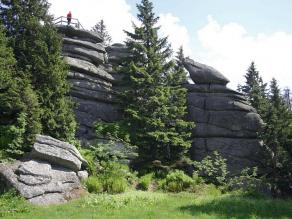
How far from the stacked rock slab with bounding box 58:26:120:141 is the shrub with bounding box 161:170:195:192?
749 centimetres

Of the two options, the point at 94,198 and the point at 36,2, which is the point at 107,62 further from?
the point at 94,198

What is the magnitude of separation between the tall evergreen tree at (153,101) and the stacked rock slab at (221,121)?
5.73ft

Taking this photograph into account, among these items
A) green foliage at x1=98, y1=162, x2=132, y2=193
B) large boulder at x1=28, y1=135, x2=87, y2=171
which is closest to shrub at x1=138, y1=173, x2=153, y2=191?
green foliage at x1=98, y1=162, x2=132, y2=193

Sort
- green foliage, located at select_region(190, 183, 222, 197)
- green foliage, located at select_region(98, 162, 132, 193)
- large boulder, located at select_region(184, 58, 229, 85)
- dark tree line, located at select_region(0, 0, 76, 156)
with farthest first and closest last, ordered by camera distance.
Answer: large boulder, located at select_region(184, 58, 229, 85)
green foliage, located at select_region(190, 183, 222, 197)
dark tree line, located at select_region(0, 0, 76, 156)
green foliage, located at select_region(98, 162, 132, 193)

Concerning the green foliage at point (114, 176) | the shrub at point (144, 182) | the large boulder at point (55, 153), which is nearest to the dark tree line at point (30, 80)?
the large boulder at point (55, 153)

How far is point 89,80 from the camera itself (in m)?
34.3

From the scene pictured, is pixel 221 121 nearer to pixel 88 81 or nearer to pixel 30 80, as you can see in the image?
pixel 88 81

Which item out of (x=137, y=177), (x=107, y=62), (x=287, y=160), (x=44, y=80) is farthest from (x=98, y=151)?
(x=107, y=62)

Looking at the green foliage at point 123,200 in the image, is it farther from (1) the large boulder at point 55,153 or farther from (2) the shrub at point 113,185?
(1) the large boulder at point 55,153

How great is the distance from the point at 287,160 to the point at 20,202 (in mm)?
18988

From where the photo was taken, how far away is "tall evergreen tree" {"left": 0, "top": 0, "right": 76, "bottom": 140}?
25109mm

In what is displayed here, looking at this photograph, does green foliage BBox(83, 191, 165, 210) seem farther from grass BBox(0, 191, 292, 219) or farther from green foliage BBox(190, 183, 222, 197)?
green foliage BBox(190, 183, 222, 197)

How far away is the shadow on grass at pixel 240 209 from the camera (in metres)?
17.4

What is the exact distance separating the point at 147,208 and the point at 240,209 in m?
4.23
